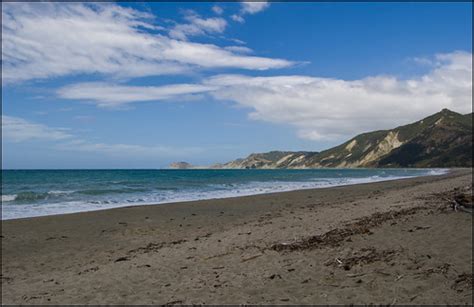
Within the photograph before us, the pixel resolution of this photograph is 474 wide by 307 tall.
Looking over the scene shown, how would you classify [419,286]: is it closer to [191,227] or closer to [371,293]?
[371,293]

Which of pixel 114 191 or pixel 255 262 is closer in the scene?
pixel 255 262

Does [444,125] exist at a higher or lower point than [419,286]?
higher

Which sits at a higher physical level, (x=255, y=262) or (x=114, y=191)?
(x=114, y=191)

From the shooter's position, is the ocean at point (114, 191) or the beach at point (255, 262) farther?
the ocean at point (114, 191)

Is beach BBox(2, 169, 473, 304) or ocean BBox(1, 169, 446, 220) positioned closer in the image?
beach BBox(2, 169, 473, 304)

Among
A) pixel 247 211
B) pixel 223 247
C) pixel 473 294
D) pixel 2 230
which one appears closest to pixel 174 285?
pixel 223 247

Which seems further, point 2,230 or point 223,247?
point 2,230

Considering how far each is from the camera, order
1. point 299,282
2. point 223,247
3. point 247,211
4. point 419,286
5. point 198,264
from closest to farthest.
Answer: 1. point 419,286
2. point 299,282
3. point 198,264
4. point 223,247
5. point 247,211

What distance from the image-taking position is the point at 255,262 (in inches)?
337

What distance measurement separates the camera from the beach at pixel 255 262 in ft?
21.4

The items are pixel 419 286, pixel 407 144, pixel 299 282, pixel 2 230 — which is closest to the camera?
pixel 419 286

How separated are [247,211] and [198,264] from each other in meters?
11.3

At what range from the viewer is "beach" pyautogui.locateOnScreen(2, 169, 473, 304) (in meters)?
6.54

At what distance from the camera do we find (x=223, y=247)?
10.4 meters
